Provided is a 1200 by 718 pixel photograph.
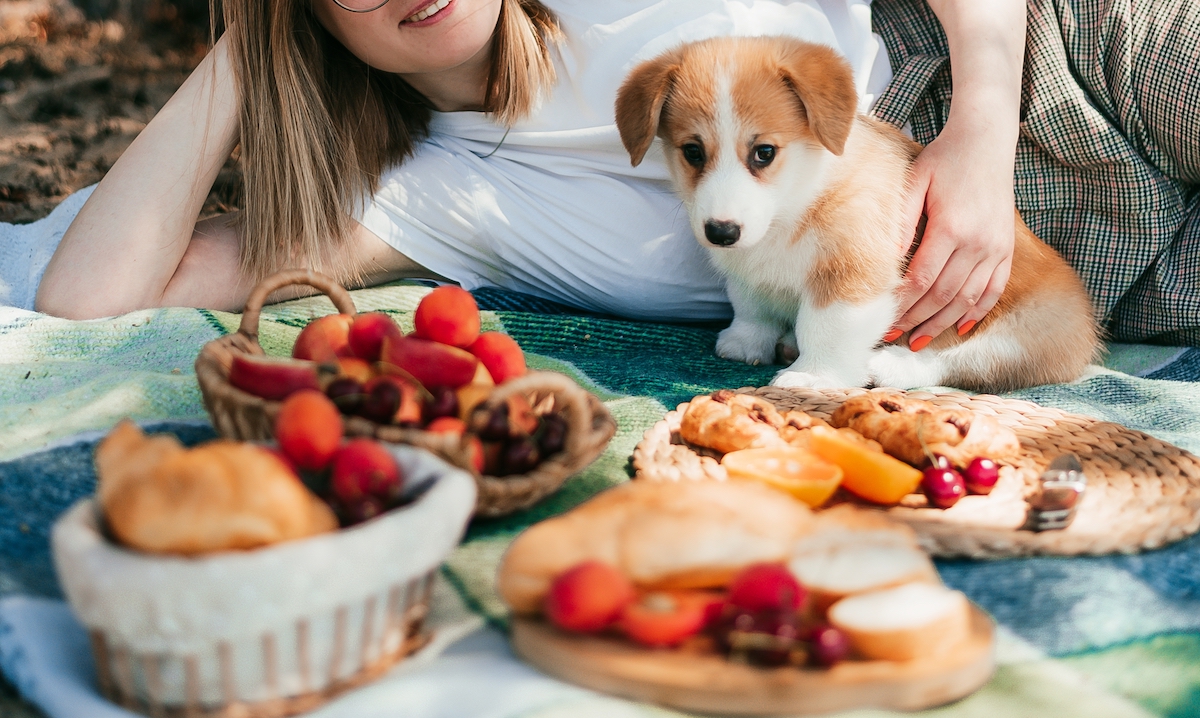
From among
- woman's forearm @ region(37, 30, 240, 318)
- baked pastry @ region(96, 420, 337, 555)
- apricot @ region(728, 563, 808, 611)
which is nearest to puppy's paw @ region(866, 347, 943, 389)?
apricot @ region(728, 563, 808, 611)

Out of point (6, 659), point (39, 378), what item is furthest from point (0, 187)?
point (6, 659)

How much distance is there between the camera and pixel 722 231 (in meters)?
1.78

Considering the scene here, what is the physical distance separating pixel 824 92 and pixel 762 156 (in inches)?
6.7

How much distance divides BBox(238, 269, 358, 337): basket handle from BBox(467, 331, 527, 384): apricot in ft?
0.75

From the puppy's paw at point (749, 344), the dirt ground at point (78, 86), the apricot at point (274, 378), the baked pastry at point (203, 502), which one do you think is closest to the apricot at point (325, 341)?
the apricot at point (274, 378)

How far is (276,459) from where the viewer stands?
2.85ft

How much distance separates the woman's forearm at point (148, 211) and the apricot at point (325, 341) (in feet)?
3.51

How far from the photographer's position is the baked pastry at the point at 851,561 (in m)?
0.89

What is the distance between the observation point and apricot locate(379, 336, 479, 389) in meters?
1.18

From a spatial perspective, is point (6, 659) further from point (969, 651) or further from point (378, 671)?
point (969, 651)

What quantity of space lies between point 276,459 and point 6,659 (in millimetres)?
349

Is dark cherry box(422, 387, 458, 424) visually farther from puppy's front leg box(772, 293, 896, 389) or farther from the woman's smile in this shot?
the woman's smile

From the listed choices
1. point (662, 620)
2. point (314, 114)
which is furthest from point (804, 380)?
point (314, 114)

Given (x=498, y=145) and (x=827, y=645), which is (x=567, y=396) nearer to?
(x=827, y=645)
